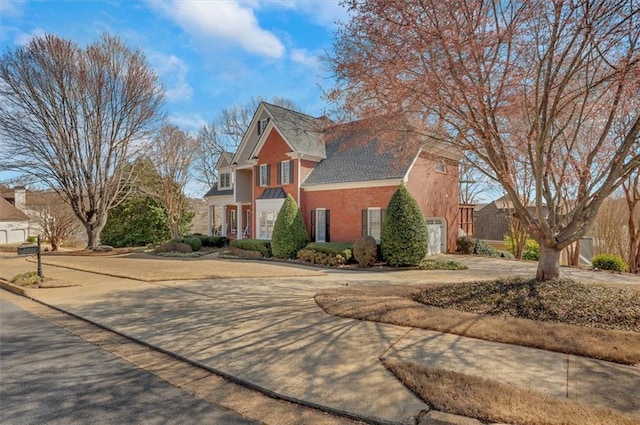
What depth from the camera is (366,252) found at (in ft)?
50.6

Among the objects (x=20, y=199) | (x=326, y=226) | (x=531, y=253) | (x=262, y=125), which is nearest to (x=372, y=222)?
(x=326, y=226)

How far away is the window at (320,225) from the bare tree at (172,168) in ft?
50.3

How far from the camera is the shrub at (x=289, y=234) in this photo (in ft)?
61.8

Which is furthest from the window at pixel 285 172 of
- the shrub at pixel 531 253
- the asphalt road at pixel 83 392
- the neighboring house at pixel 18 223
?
the neighboring house at pixel 18 223

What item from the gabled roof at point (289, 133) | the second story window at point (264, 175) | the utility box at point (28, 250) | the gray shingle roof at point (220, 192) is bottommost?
the utility box at point (28, 250)

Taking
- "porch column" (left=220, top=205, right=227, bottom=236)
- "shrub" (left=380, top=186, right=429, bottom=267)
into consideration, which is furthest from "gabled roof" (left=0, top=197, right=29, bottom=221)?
"shrub" (left=380, top=186, right=429, bottom=267)

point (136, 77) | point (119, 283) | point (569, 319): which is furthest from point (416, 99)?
point (136, 77)

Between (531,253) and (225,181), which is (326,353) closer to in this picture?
(531,253)

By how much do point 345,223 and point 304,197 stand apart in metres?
3.40

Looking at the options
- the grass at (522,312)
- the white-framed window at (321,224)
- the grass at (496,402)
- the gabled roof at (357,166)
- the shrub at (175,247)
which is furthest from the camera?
the shrub at (175,247)

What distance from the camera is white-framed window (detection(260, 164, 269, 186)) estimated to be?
23062 millimetres

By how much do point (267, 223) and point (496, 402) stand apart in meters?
19.9

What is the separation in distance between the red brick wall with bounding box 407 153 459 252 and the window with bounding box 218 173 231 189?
16456mm

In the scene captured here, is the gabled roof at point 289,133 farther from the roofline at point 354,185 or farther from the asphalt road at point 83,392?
the asphalt road at point 83,392
